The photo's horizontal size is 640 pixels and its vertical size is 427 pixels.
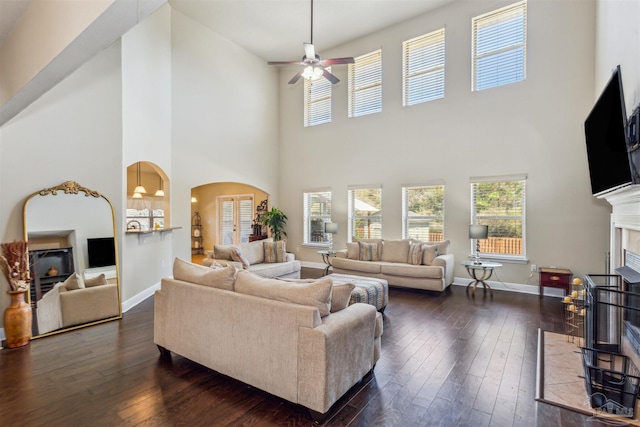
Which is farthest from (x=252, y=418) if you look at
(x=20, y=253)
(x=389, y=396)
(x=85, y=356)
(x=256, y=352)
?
(x=20, y=253)

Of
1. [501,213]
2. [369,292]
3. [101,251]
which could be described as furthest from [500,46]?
[101,251]

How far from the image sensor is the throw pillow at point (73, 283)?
153 inches

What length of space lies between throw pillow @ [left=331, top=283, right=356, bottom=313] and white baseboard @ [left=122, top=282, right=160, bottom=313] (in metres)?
3.62

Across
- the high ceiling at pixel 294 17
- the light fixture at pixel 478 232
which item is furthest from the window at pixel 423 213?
the high ceiling at pixel 294 17

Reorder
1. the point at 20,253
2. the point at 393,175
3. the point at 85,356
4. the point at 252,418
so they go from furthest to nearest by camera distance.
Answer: the point at 393,175
the point at 20,253
the point at 85,356
the point at 252,418

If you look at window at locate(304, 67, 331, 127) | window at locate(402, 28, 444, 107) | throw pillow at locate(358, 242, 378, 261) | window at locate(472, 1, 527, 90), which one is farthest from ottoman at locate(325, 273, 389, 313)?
window at locate(304, 67, 331, 127)

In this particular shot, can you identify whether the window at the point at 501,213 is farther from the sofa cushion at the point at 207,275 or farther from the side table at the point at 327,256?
the sofa cushion at the point at 207,275

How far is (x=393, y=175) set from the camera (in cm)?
723

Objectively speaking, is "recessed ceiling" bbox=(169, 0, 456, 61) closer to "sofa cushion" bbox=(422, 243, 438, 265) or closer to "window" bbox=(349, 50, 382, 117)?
"window" bbox=(349, 50, 382, 117)

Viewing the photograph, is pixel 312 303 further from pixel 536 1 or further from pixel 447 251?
pixel 536 1

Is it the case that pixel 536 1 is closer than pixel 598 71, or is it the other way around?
pixel 598 71

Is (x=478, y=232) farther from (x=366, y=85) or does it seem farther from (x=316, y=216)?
(x=366, y=85)

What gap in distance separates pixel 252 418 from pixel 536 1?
7602 mm

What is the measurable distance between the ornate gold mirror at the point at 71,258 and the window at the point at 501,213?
627cm
